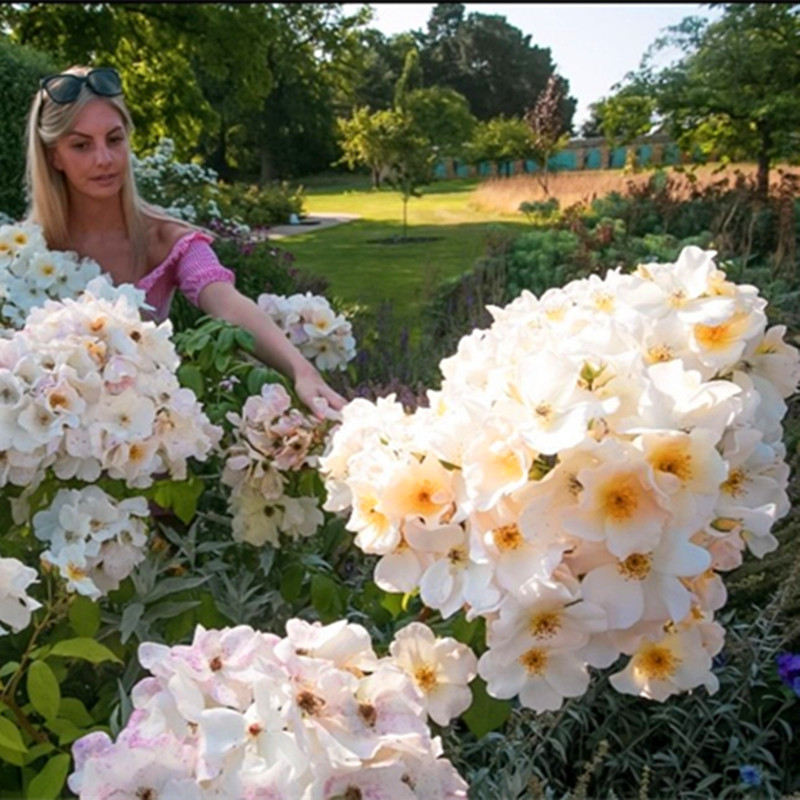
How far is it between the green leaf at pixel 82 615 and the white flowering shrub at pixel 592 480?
44 centimetres

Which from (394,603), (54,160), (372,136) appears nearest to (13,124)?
(54,160)

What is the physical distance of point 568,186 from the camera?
1877cm

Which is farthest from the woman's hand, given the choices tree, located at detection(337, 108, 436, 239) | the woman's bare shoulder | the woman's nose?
tree, located at detection(337, 108, 436, 239)

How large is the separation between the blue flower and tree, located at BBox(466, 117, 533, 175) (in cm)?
3390

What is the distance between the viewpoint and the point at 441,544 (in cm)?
99

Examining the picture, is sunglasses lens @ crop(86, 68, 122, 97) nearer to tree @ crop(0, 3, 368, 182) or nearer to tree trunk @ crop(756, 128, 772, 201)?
tree trunk @ crop(756, 128, 772, 201)

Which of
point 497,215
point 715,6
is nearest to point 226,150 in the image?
point 497,215

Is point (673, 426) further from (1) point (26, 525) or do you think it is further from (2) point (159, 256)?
(2) point (159, 256)

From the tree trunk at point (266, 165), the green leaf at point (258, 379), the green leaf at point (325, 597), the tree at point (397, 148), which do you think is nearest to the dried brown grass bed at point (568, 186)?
the tree at point (397, 148)

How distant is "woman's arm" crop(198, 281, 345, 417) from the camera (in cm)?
185

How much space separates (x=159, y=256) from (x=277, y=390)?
49.5 inches

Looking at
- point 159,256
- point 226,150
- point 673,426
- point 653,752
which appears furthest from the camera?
point 226,150

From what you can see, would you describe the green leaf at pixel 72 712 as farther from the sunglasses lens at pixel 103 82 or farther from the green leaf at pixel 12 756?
the sunglasses lens at pixel 103 82

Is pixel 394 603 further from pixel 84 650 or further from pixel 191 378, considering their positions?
pixel 191 378
